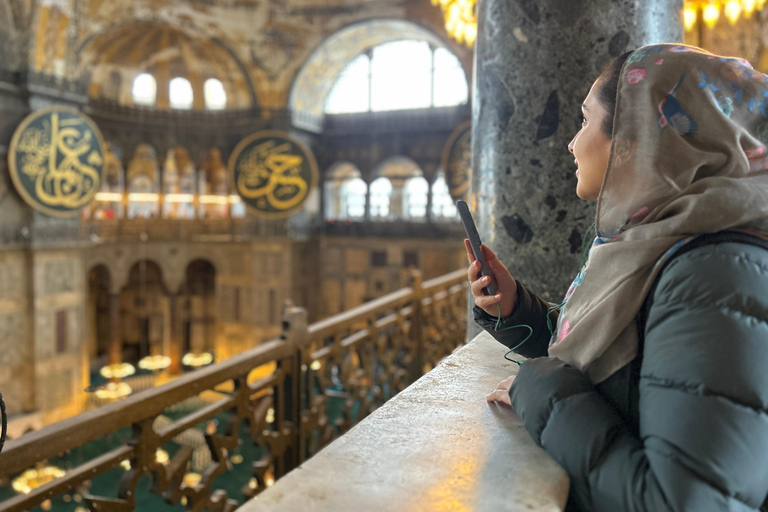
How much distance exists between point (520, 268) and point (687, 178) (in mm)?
992

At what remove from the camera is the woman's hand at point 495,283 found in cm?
105

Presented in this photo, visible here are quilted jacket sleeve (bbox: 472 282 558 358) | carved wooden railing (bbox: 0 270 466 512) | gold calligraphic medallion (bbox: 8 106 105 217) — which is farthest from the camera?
gold calligraphic medallion (bbox: 8 106 105 217)

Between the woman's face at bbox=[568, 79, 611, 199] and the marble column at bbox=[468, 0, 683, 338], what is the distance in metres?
0.77

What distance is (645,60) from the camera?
2.47 feet

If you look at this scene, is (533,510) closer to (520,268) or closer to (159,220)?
(520,268)

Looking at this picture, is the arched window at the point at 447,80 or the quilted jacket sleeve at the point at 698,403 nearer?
the quilted jacket sleeve at the point at 698,403

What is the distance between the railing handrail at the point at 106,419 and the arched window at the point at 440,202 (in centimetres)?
1234

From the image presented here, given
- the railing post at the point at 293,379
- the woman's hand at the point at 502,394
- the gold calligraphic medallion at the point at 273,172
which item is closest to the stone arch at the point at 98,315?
the gold calligraphic medallion at the point at 273,172

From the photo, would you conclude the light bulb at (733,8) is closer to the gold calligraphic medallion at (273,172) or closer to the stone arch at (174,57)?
the gold calligraphic medallion at (273,172)

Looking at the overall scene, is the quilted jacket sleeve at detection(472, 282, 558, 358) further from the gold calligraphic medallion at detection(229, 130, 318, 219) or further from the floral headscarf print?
the gold calligraphic medallion at detection(229, 130, 318, 219)

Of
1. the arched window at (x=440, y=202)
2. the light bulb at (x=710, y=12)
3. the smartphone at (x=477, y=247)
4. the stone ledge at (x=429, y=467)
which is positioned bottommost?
the stone ledge at (x=429, y=467)

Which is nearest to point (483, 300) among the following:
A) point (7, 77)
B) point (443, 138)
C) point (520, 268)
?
point (520, 268)

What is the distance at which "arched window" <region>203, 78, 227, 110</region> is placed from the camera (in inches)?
576

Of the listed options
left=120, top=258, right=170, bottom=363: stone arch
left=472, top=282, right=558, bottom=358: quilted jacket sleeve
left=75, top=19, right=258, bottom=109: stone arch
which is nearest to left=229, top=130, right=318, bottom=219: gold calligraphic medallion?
left=75, top=19, right=258, bottom=109: stone arch
